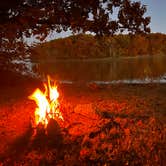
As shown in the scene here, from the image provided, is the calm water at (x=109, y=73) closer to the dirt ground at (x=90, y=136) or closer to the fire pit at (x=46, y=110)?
the dirt ground at (x=90, y=136)

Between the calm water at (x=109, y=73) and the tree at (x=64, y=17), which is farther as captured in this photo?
the calm water at (x=109, y=73)

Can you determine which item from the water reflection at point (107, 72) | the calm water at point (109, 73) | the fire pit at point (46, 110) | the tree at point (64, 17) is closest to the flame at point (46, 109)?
the fire pit at point (46, 110)

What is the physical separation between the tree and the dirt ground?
13.8 feet

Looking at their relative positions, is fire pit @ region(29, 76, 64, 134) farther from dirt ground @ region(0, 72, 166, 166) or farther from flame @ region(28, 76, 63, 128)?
dirt ground @ region(0, 72, 166, 166)

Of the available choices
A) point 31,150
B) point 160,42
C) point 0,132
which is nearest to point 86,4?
point 0,132

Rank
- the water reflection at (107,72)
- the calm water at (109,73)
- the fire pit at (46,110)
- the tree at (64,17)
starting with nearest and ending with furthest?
the fire pit at (46,110)
the tree at (64,17)
the calm water at (109,73)
the water reflection at (107,72)

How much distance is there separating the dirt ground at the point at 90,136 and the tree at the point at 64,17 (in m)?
4.22

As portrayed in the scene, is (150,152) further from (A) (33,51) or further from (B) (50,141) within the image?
(A) (33,51)

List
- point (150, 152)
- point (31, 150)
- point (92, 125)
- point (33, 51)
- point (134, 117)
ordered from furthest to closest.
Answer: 1. point (33, 51)
2. point (134, 117)
3. point (92, 125)
4. point (31, 150)
5. point (150, 152)

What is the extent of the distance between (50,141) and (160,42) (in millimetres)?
108068

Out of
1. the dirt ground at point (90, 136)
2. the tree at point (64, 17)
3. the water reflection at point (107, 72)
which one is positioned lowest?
the dirt ground at point (90, 136)

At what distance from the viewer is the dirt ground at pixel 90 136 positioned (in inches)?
290

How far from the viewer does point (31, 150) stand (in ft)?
26.6

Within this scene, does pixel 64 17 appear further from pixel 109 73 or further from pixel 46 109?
pixel 109 73
